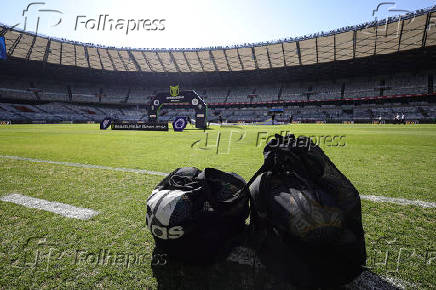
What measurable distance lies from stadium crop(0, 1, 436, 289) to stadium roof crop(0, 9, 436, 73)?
0.70 ft

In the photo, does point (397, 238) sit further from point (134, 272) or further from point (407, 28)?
point (407, 28)

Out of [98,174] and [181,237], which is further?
[98,174]

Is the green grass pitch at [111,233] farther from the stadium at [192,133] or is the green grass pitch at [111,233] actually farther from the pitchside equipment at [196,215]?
the pitchside equipment at [196,215]

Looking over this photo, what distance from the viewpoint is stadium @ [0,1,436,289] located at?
1618 mm

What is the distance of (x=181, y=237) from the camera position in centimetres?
148

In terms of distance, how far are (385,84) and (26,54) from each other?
68.9m

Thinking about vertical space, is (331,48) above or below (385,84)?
above

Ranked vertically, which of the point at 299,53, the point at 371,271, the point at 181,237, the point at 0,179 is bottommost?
the point at 0,179

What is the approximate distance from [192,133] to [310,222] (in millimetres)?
13677

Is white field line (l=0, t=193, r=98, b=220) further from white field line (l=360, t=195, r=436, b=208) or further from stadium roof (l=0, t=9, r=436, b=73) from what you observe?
stadium roof (l=0, t=9, r=436, b=73)

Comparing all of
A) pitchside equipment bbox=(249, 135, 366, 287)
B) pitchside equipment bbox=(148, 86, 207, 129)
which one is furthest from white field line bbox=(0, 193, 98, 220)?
pitchside equipment bbox=(148, 86, 207, 129)

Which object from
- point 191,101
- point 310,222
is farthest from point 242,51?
point 310,222

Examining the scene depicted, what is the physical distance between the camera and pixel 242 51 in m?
44.8

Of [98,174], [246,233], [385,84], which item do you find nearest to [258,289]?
[246,233]
